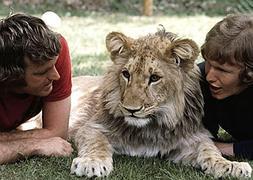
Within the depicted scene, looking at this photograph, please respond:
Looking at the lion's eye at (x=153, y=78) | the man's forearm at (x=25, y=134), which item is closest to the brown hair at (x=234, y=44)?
the lion's eye at (x=153, y=78)

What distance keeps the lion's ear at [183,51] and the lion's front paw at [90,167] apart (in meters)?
0.70

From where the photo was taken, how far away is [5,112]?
3629 millimetres

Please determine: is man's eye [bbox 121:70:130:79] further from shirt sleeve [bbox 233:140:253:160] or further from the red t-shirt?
shirt sleeve [bbox 233:140:253:160]

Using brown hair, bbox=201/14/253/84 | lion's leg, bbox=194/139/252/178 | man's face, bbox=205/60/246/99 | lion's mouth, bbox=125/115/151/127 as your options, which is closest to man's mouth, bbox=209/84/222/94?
man's face, bbox=205/60/246/99

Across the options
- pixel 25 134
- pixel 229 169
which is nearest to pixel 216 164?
pixel 229 169

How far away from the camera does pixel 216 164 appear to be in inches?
128

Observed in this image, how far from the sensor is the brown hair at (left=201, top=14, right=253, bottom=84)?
3.37m

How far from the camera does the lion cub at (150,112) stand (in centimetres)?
323

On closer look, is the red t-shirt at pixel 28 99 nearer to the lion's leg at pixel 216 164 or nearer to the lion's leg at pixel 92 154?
the lion's leg at pixel 92 154

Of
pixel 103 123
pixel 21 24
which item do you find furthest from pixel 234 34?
pixel 21 24

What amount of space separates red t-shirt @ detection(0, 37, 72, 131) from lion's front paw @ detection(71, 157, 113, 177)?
58 cm

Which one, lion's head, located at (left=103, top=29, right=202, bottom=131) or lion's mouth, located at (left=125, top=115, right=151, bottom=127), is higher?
lion's head, located at (left=103, top=29, right=202, bottom=131)

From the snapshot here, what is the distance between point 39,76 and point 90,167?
1.98ft

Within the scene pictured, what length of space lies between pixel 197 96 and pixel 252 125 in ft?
1.43
